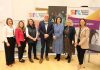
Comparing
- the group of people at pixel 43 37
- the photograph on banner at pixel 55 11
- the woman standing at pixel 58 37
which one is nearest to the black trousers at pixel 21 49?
the group of people at pixel 43 37

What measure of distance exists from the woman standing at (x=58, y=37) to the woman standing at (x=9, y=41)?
1.29m

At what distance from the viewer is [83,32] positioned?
5.25 metres

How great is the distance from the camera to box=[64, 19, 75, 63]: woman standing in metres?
5.95

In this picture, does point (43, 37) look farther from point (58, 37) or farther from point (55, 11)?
point (55, 11)

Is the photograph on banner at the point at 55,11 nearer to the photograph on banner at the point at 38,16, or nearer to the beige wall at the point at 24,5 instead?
the photograph on banner at the point at 38,16

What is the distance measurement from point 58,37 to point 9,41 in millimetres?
1488

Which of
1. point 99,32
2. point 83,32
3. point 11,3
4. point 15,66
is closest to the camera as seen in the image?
point 83,32

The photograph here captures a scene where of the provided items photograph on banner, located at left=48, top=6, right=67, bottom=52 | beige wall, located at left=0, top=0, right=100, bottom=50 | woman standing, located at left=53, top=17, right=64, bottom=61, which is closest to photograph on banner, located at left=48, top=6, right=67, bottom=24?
photograph on banner, located at left=48, top=6, right=67, bottom=52

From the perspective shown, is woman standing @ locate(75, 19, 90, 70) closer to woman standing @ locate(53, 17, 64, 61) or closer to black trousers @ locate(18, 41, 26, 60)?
woman standing @ locate(53, 17, 64, 61)

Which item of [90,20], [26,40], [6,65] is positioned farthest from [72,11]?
[6,65]

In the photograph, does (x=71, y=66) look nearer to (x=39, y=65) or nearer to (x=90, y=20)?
(x=39, y=65)

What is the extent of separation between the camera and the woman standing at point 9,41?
17.9ft

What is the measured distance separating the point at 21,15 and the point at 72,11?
1.81 meters

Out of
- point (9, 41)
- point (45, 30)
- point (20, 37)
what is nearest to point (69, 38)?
point (45, 30)
